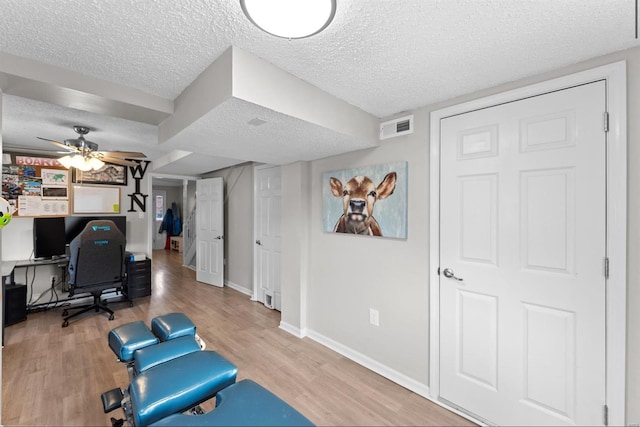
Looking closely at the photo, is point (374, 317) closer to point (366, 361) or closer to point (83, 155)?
point (366, 361)

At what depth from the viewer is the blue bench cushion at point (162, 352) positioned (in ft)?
4.51

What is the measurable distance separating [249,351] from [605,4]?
332 cm

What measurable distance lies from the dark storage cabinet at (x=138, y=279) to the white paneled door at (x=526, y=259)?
4.28 meters

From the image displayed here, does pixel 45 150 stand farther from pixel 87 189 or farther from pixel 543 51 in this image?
pixel 543 51

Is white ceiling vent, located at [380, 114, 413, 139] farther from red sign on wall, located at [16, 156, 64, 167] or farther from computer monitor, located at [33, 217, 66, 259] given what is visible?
red sign on wall, located at [16, 156, 64, 167]

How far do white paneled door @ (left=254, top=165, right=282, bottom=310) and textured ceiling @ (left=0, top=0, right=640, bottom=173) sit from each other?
2005mm

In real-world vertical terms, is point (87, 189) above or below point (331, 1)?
below

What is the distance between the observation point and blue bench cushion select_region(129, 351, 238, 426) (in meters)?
1.07

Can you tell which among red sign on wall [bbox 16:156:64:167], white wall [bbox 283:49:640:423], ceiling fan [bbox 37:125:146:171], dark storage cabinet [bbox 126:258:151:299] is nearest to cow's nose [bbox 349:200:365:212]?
white wall [bbox 283:49:640:423]

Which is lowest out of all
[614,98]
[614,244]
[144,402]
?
[144,402]

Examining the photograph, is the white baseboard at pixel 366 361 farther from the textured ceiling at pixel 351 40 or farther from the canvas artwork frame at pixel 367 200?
the textured ceiling at pixel 351 40

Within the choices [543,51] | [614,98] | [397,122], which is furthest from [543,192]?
[397,122]

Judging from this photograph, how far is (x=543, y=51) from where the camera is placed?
1.39 metres

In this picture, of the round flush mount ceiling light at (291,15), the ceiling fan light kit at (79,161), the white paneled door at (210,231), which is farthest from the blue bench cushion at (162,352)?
the white paneled door at (210,231)
